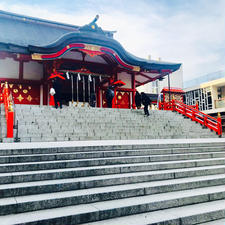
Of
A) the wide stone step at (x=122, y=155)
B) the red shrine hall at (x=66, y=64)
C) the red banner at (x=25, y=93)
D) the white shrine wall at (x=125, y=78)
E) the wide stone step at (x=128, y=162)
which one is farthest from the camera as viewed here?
the white shrine wall at (x=125, y=78)

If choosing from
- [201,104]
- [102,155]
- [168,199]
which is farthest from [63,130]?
[201,104]

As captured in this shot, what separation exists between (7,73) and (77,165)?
500 inches

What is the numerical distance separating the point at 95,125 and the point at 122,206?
22.1 feet

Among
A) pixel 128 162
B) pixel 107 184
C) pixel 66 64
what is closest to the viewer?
pixel 107 184

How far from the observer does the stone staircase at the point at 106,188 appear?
10.8 ft

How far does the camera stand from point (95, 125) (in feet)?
33.2

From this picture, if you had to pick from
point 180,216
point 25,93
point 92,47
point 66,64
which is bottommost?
point 180,216

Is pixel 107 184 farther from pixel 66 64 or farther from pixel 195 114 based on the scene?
pixel 66 64

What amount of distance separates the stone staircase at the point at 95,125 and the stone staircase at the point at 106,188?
328 centimetres

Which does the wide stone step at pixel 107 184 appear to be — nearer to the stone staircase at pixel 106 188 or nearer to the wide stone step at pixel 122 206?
the stone staircase at pixel 106 188

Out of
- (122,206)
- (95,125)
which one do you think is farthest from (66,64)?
(122,206)

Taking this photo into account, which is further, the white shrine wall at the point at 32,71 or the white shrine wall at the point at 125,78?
the white shrine wall at the point at 125,78

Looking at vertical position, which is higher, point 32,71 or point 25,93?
point 32,71

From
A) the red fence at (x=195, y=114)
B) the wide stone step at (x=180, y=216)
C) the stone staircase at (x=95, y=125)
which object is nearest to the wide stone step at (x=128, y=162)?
the wide stone step at (x=180, y=216)
